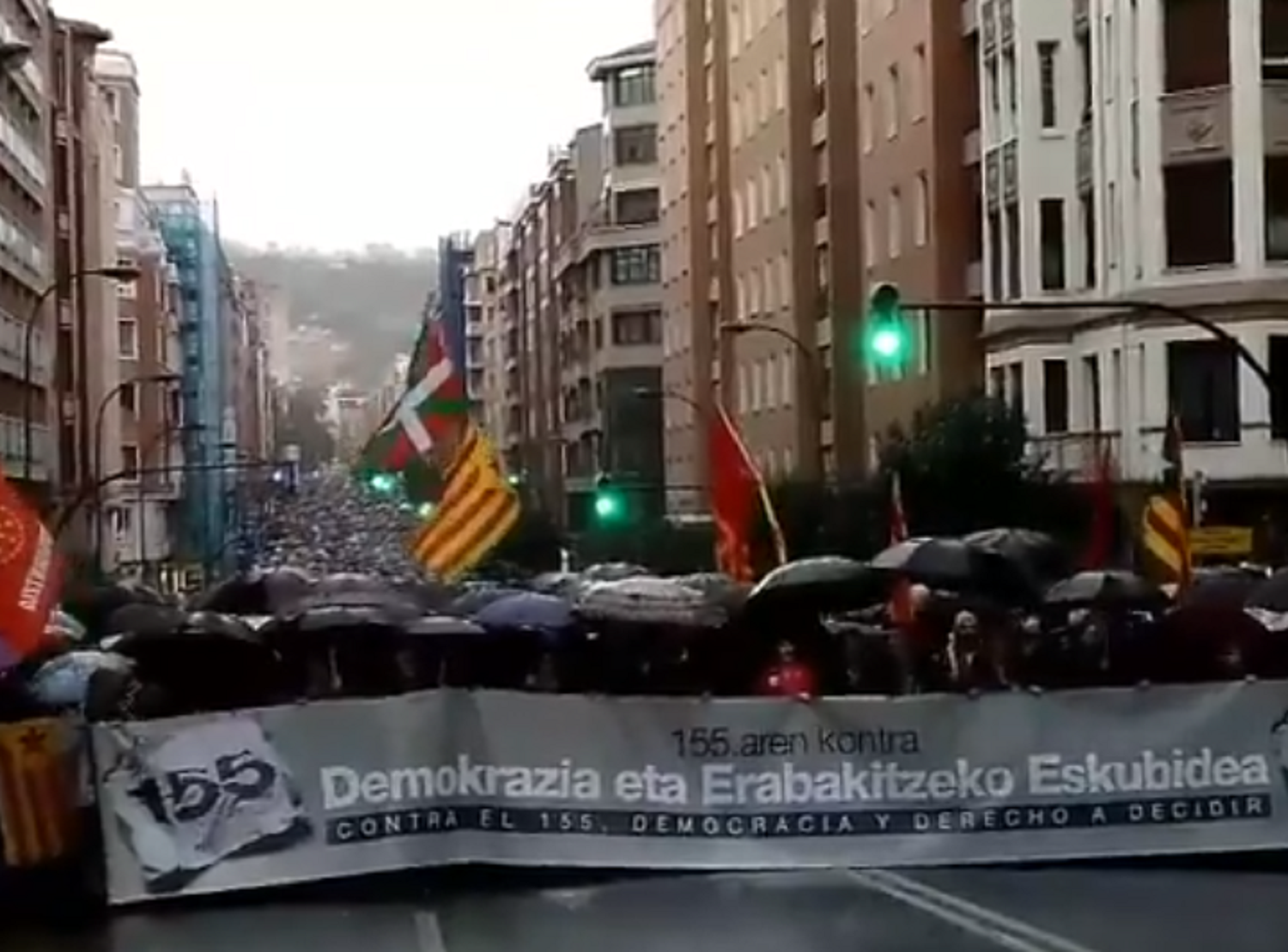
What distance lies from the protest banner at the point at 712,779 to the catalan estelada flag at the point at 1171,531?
43.5 feet

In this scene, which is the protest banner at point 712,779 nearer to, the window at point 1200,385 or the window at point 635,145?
the window at point 1200,385

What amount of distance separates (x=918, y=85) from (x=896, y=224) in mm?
4158

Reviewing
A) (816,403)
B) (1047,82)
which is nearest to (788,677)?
(1047,82)

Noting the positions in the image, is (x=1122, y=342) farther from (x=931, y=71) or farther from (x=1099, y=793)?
(x=1099, y=793)

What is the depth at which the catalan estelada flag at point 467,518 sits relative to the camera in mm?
32938

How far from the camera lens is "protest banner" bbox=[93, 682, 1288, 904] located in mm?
19984

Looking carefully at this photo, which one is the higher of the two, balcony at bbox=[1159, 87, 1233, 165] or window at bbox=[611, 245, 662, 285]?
window at bbox=[611, 245, 662, 285]

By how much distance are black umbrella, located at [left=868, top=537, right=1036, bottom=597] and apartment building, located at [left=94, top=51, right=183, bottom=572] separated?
3220 inches

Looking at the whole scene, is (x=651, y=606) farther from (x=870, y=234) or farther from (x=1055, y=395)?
(x=870, y=234)

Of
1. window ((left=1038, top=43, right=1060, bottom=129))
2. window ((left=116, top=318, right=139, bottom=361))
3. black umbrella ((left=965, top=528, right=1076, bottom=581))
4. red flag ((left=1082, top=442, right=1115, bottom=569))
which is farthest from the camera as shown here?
window ((left=116, top=318, right=139, bottom=361))

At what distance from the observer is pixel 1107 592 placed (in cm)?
3056

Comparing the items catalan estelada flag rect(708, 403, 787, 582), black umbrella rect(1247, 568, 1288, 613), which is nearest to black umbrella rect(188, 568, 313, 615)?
catalan estelada flag rect(708, 403, 787, 582)

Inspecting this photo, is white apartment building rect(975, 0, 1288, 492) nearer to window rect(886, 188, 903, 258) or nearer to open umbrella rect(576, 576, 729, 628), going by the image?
window rect(886, 188, 903, 258)

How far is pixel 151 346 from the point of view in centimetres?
14588
